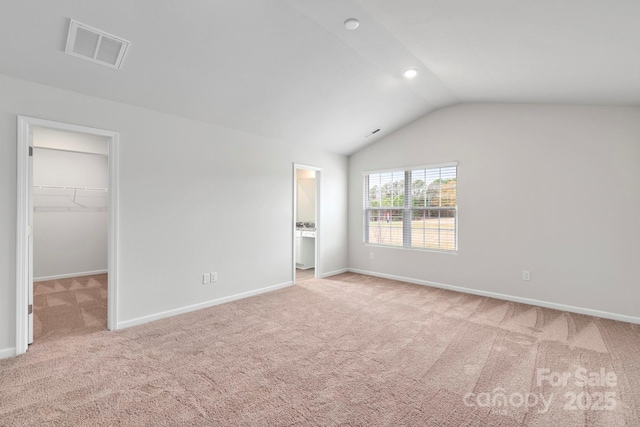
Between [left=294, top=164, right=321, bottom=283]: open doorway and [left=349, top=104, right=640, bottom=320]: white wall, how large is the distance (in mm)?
1783

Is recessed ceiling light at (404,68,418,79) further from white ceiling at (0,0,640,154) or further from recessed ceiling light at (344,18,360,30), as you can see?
recessed ceiling light at (344,18,360,30)

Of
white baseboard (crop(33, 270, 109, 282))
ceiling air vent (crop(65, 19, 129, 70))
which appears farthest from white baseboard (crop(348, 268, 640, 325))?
white baseboard (crop(33, 270, 109, 282))

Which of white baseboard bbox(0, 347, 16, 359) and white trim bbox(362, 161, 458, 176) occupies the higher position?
white trim bbox(362, 161, 458, 176)

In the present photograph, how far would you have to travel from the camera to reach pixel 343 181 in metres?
6.15

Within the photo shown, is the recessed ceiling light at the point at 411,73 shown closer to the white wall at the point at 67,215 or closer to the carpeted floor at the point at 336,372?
the carpeted floor at the point at 336,372

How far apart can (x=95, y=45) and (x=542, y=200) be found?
525 cm

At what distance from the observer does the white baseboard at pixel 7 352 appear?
260 cm

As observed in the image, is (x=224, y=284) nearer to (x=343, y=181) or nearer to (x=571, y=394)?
(x=343, y=181)

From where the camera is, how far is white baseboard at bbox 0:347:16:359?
103 inches

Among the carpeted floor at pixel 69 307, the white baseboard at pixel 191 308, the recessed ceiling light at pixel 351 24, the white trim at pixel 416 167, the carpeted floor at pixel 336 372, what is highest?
the recessed ceiling light at pixel 351 24

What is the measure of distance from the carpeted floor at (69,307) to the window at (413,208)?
175 inches

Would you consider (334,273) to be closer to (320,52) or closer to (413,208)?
(413,208)

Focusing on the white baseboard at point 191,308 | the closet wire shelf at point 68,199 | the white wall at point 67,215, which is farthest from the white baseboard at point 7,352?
the closet wire shelf at point 68,199

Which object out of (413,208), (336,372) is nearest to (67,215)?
(336,372)
